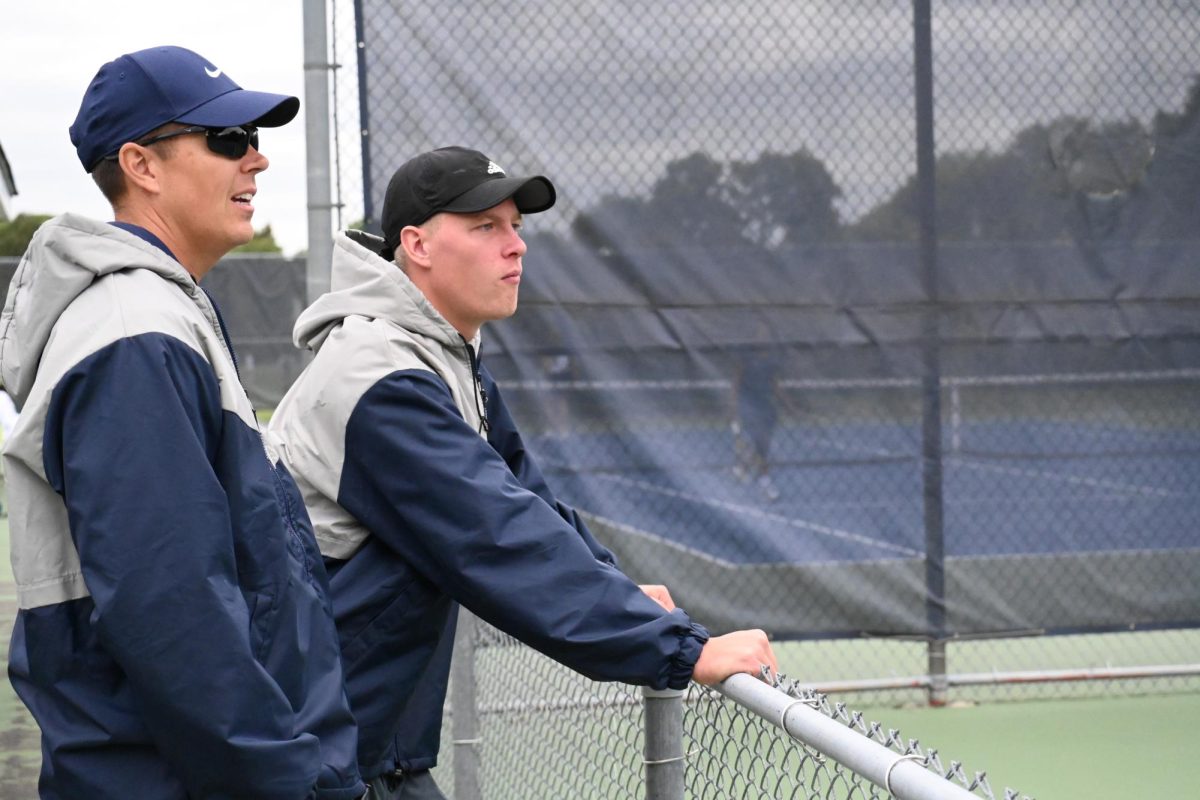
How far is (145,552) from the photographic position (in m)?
1.64

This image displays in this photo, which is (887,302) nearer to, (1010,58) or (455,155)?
(1010,58)

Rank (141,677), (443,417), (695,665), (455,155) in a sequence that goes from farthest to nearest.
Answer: (455,155) < (443,417) < (695,665) < (141,677)

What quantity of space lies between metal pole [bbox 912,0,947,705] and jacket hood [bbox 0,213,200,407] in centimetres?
410

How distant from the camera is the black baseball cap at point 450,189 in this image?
2684mm

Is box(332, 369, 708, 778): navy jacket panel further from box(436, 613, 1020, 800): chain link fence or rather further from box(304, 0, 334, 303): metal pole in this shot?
box(304, 0, 334, 303): metal pole

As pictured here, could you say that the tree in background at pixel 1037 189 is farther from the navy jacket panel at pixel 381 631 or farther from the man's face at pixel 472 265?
the navy jacket panel at pixel 381 631

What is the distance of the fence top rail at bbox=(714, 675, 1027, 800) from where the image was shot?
1427 mm

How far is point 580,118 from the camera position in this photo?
17.8 feet

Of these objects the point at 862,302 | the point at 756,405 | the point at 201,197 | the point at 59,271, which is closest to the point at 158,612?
the point at 59,271

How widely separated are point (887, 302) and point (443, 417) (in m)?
3.50

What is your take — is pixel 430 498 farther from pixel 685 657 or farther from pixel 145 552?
pixel 145 552

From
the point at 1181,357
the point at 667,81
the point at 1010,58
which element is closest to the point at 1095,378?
the point at 1181,357

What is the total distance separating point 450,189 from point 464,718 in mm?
1940

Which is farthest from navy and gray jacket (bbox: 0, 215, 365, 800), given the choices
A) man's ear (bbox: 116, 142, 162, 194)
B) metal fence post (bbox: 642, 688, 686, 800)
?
metal fence post (bbox: 642, 688, 686, 800)
